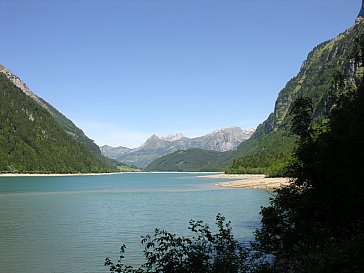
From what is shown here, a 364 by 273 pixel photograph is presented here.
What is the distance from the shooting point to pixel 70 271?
25.9 meters

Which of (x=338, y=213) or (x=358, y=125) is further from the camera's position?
(x=338, y=213)

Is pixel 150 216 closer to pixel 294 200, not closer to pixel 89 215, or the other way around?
pixel 89 215

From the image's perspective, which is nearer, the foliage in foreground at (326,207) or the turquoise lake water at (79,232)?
the foliage in foreground at (326,207)

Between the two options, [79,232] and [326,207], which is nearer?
[326,207]

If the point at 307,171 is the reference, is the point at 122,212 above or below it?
below

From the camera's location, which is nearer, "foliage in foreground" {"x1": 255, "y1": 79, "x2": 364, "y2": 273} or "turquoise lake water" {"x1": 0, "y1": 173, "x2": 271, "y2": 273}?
"foliage in foreground" {"x1": 255, "y1": 79, "x2": 364, "y2": 273}

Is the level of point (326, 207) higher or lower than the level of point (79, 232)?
higher

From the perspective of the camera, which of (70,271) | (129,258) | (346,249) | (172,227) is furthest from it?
(172,227)

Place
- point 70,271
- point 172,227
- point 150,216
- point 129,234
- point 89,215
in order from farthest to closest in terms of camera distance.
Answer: point 89,215 < point 150,216 < point 172,227 < point 129,234 < point 70,271

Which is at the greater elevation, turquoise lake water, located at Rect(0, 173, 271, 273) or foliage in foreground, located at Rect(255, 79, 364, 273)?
foliage in foreground, located at Rect(255, 79, 364, 273)

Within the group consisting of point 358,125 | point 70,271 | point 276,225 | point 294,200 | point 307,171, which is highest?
point 358,125

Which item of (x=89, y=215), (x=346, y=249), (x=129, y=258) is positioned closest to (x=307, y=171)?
(x=346, y=249)

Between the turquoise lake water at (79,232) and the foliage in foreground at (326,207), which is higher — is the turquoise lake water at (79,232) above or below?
below

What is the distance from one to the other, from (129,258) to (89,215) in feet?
98.4
